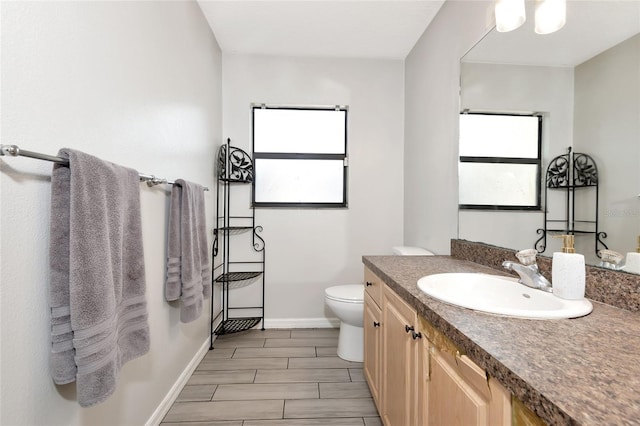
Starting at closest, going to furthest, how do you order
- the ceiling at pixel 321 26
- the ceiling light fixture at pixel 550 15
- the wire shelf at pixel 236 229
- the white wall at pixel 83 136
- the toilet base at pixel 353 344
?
the white wall at pixel 83 136 → the ceiling light fixture at pixel 550 15 → the ceiling at pixel 321 26 → the toilet base at pixel 353 344 → the wire shelf at pixel 236 229

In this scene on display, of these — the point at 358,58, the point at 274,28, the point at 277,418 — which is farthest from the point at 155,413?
the point at 358,58

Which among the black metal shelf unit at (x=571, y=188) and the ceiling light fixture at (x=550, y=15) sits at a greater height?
the ceiling light fixture at (x=550, y=15)

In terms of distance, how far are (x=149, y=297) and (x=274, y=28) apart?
6.78 ft

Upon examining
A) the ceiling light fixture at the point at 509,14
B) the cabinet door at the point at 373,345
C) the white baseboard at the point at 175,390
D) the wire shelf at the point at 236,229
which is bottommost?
the white baseboard at the point at 175,390

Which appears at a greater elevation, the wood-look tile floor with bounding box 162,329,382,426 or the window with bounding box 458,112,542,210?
the window with bounding box 458,112,542,210

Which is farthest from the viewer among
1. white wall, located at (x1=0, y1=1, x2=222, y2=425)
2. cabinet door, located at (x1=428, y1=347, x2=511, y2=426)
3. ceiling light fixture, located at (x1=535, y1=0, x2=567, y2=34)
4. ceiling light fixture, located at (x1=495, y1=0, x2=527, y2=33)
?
ceiling light fixture, located at (x1=495, y1=0, x2=527, y2=33)

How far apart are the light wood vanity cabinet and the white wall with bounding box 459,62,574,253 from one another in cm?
64

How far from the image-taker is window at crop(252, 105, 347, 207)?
273 centimetres

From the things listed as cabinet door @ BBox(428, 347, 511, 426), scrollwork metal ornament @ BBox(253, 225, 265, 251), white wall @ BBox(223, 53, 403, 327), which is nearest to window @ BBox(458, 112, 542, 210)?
cabinet door @ BBox(428, 347, 511, 426)

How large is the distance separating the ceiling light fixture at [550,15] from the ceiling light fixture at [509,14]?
0.07 metres

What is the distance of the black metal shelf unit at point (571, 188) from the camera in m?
1.00

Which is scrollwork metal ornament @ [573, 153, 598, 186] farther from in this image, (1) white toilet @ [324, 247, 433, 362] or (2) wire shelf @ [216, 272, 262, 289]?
(2) wire shelf @ [216, 272, 262, 289]

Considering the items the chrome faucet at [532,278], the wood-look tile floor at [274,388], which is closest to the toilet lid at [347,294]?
the wood-look tile floor at [274,388]

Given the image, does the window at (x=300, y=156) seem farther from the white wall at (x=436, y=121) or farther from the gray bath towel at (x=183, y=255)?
the gray bath towel at (x=183, y=255)
